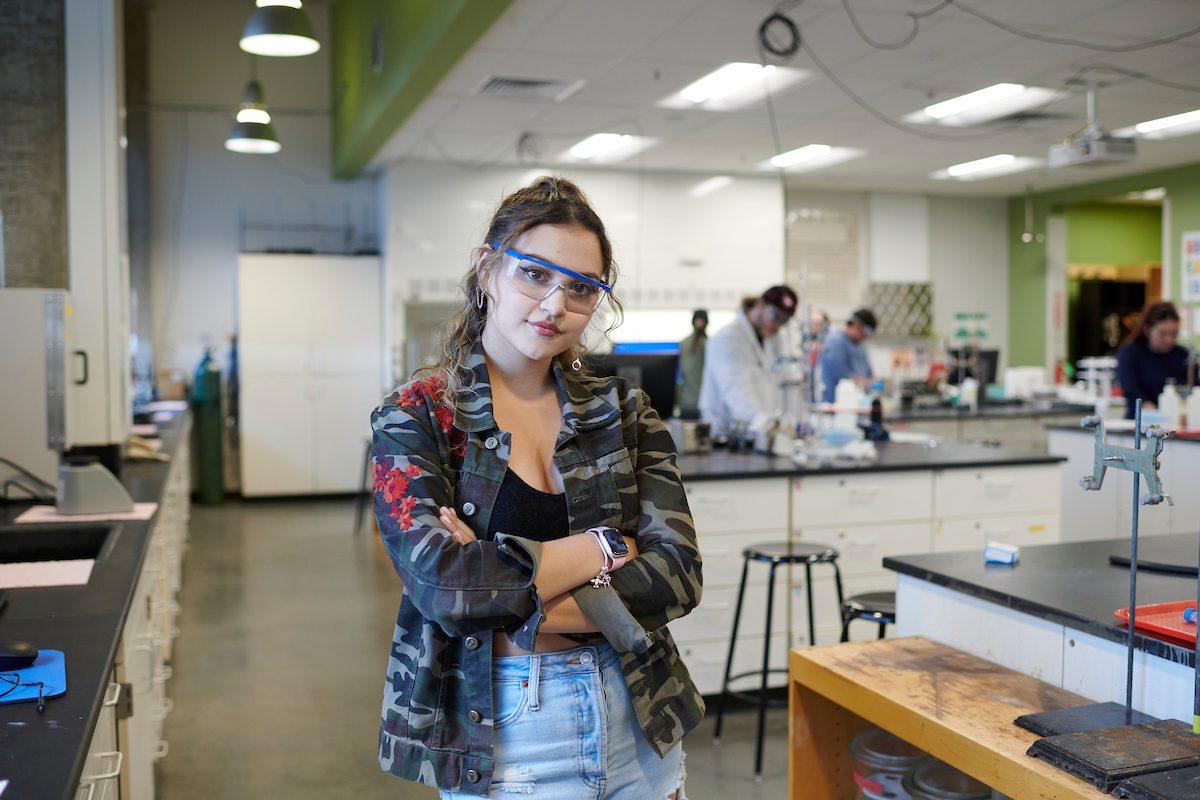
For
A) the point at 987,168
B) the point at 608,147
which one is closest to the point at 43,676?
the point at 608,147

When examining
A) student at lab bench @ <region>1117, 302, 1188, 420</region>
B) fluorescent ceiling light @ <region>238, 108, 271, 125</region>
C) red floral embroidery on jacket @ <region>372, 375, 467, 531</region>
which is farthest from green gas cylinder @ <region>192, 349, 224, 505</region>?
red floral embroidery on jacket @ <region>372, 375, 467, 531</region>

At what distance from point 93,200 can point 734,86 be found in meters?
3.55

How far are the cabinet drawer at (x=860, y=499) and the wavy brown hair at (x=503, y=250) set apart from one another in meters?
2.63

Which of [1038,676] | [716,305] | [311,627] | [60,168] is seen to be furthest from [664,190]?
[1038,676]

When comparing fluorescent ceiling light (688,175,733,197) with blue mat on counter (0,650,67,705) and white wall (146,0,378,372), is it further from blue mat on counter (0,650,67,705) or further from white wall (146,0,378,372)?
blue mat on counter (0,650,67,705)

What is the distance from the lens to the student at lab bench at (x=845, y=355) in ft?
25.2

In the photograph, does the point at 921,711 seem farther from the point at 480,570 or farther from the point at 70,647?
the point at 70,647

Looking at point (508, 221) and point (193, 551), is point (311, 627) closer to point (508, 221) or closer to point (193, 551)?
point (193, 551)

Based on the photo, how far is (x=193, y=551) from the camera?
23.9 ft

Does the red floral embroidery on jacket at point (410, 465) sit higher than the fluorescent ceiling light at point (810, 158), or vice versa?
the fluorescent ceiling light at point (810, 158)

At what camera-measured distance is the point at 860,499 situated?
431cm

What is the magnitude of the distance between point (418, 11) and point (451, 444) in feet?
14.5

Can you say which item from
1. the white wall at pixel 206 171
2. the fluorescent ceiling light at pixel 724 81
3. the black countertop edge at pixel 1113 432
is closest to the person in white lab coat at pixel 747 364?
the fluorescent ceiling light at pixel 724 81

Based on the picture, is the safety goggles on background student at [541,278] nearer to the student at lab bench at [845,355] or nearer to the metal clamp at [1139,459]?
the metal clamp at [1139,459]
